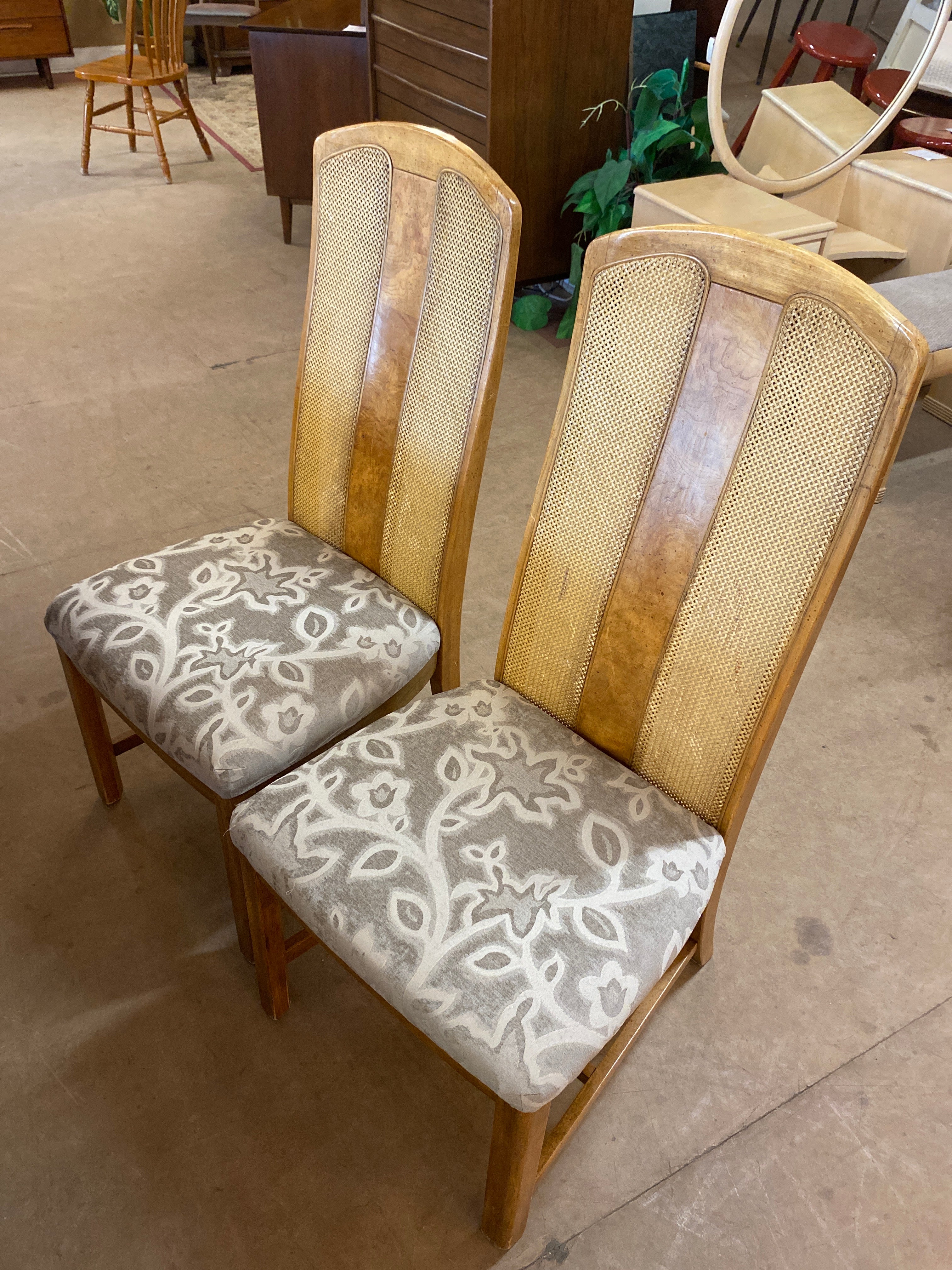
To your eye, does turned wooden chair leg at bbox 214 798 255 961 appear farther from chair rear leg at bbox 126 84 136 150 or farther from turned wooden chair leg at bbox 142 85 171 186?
chair rear leg at bbox 126 84 136 150

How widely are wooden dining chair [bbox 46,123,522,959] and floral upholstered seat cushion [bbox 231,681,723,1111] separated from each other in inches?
5.1

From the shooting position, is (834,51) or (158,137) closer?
(834,51)

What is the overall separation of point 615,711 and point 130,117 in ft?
14.9

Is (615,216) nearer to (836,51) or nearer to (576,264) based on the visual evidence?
(576,264)

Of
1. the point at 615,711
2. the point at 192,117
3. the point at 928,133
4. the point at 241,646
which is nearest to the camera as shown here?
the point at 615,711

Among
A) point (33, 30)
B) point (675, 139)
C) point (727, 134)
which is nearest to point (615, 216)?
point (675, 139)

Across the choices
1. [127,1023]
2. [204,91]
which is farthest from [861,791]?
[204,91]

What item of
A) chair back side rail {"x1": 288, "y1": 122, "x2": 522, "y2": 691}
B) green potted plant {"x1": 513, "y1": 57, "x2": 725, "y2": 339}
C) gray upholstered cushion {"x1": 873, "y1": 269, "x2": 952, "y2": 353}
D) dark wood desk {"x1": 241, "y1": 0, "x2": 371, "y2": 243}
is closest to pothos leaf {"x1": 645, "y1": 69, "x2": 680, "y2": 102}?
green potted plant {"x1": 513, "y1": 57, "x2": 725, "y2": 339}

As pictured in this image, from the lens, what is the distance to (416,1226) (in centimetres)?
114

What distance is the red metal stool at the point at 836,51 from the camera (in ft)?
7.18

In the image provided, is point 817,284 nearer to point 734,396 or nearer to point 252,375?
point 734,396

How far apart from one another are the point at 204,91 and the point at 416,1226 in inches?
238

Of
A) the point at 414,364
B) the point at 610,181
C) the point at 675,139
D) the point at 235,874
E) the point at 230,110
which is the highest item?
the point at 414,364

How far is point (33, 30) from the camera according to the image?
16.8 ft
